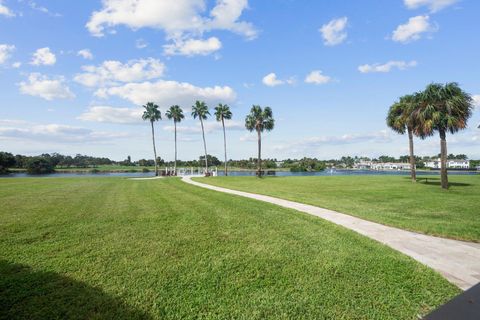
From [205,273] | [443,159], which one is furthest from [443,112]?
[205,273]

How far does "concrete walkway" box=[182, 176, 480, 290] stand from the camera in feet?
15.4

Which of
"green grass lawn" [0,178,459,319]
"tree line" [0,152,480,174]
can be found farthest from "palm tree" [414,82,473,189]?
"tree line" [0,152,480,174]

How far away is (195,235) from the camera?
23.2 feet

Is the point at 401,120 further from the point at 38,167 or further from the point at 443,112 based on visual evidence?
the point at 38,167

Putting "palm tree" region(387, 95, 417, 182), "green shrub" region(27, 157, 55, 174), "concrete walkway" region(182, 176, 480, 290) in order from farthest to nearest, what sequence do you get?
"green shrub" region(27, 157, 55, 174) → "palm tree" region(387, 95, 417, 182) → "concrete walkway" region(182, 176, 480, 290)

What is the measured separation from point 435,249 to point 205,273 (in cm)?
517

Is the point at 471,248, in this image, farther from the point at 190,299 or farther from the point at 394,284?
the point at 190,299

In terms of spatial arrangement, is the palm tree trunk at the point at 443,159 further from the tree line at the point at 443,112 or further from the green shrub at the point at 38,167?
the green shrub at the point at 38,167

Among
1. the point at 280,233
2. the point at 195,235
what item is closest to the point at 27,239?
the point at 195,235

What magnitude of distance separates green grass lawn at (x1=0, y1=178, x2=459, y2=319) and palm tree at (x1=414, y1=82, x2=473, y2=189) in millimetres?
16748

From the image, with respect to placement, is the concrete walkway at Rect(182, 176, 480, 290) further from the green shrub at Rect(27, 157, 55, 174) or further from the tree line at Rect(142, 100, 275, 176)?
the green shrub at Rect(27, 157, 55, 174)

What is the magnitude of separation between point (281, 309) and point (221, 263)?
1.77 meters

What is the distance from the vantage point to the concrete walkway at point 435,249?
4684mm

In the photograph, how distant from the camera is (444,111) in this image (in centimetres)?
1961
